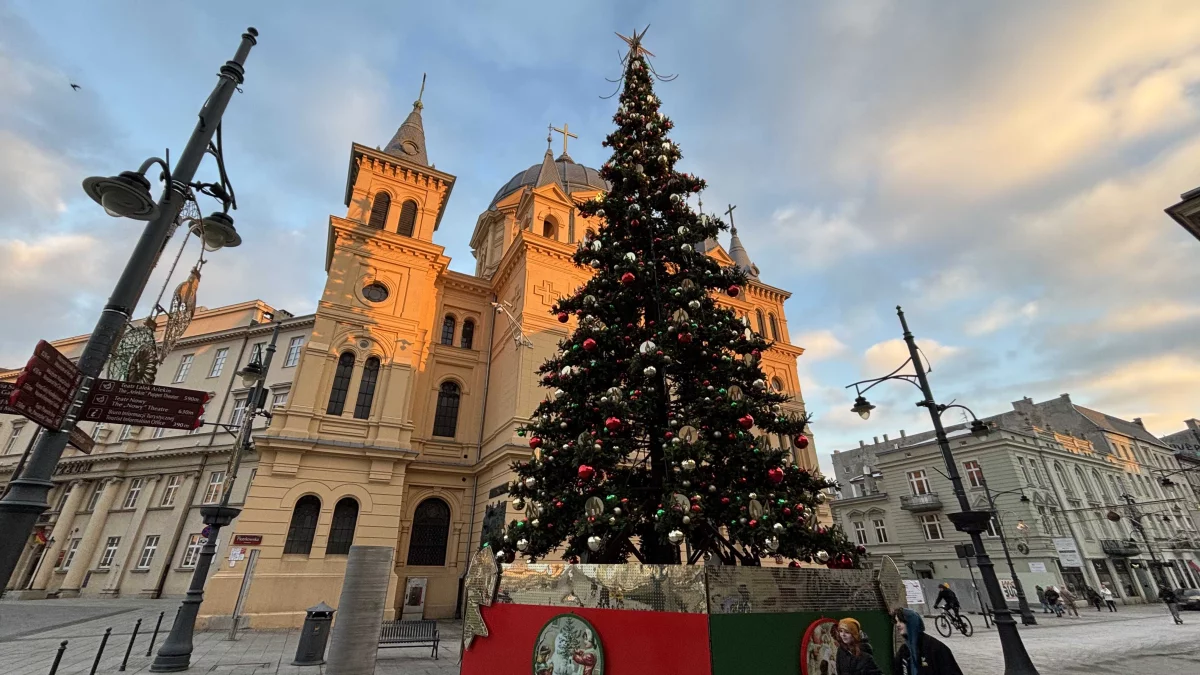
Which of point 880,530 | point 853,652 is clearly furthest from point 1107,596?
point 853,652

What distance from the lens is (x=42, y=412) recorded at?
3.74 metres

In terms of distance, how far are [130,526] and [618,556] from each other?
34785 mm

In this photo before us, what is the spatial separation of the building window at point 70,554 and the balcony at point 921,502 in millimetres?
51756

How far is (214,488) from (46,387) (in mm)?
30328

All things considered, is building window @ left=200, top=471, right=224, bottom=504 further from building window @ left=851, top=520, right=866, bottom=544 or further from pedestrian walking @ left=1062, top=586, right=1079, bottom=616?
pedestrian walking @ left=1062, top=586, right=1079, bottom=616

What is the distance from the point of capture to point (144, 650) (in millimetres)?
11422

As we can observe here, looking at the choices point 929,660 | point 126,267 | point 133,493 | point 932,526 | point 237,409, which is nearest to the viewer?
point 126,267

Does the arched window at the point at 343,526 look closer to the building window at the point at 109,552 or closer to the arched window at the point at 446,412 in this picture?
the arched window at the point at 446,412

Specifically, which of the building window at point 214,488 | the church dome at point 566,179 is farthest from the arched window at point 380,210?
the building window at point 214,488

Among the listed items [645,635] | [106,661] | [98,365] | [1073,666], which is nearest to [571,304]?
[645,635]

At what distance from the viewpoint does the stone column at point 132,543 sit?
85.2 feet

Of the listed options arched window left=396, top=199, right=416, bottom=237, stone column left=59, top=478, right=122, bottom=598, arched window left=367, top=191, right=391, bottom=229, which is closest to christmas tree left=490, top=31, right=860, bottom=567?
arched window left=396, top=199, right=416, bottom=237

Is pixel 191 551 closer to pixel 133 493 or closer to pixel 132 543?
pixel 132 543

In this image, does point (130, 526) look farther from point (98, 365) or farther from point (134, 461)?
point (98, 365)
